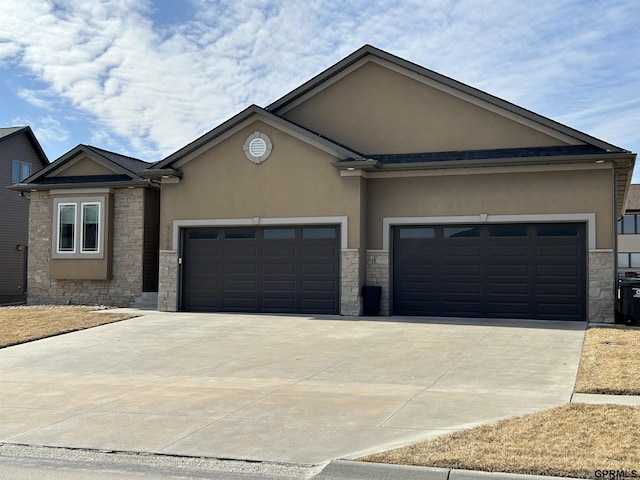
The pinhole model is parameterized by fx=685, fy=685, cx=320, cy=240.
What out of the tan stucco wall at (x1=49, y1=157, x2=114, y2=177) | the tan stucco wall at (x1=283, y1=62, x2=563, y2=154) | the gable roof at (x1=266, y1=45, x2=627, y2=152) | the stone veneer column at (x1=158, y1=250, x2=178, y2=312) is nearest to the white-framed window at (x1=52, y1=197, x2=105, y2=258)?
the tan stucco wall at (x1=49, y1=157, x2=114, y2=177)

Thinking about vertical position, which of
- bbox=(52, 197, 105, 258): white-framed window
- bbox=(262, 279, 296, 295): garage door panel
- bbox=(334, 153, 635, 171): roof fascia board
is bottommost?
bbox=(262, 279, 296, 295): garage door panel

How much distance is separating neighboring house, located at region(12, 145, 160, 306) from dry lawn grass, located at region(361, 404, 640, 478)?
18181 mm

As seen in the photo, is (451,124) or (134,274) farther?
(134,274)

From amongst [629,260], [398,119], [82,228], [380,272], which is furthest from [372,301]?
[629,260]

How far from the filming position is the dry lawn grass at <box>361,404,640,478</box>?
236 inches

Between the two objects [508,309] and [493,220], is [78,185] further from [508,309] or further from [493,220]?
[508,309]

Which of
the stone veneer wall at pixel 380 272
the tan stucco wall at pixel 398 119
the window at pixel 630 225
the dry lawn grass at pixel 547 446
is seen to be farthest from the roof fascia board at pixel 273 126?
the window at pixel 630 225

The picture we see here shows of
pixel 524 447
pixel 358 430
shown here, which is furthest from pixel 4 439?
pixel 524 447

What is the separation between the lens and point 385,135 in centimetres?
2086

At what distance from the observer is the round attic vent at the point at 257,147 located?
2052 cm

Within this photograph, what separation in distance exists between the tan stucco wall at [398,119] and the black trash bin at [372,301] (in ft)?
14.1

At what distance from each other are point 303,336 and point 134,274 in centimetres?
1000

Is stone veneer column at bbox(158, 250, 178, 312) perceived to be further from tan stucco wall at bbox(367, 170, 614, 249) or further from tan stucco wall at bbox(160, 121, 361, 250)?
tan stucco wall at bbox(367, 170, 614, 249)

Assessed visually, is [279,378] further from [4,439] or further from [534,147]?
[534,147]
